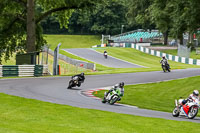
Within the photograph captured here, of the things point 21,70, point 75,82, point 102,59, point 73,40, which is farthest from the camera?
point 73,40

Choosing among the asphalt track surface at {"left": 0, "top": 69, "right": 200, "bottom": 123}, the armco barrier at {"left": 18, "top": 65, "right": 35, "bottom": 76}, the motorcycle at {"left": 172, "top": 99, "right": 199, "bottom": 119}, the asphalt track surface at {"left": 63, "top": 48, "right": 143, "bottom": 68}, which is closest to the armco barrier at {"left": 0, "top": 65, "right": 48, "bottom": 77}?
the armco barrier at {"left": 18, "top": 65, "right": 35, "bottom": 76}

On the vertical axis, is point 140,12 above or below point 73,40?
above

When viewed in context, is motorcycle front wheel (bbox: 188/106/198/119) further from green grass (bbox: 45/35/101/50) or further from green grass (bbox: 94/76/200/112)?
green grass (bbox: 45/35/101/50)

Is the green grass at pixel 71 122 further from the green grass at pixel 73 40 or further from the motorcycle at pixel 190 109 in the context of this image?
the green grass at pixel 73 40

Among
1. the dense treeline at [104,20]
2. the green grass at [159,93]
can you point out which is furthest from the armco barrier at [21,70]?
the dense treeline at [104,20]

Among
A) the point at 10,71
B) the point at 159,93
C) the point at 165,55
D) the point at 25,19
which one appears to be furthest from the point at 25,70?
the point at 165,55

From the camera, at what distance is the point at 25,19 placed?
4091 cm

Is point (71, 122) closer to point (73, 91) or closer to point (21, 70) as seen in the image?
point (73, 91)

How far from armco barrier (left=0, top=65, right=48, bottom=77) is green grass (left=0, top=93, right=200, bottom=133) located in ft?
53.0

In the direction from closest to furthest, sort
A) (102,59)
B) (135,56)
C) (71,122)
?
(71,122), (102,59), (135,56)

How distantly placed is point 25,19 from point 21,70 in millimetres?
8033

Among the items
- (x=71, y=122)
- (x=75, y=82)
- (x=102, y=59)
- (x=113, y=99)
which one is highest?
(x=71, y=122)

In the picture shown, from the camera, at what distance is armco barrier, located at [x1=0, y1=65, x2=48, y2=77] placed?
111ft

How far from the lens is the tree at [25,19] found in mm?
39312
